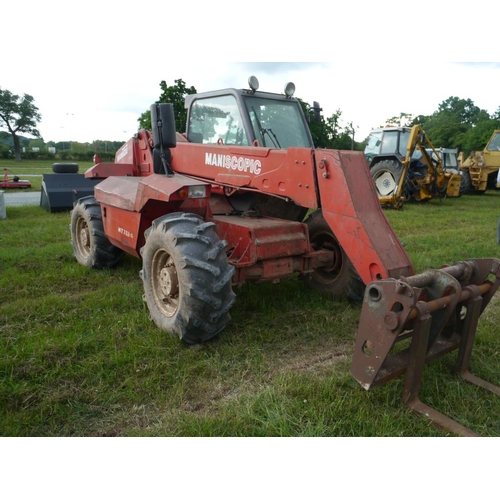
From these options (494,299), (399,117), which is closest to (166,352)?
(494,299)

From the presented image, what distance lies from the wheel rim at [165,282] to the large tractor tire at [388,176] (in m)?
10.4

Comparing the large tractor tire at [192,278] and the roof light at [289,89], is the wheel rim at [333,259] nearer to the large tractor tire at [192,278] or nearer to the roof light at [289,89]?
the large tractor tire at [192,278]

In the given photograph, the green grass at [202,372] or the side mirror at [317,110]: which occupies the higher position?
the side mirror at [317,110]

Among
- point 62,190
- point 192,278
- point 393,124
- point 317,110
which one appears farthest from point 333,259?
point 393,124

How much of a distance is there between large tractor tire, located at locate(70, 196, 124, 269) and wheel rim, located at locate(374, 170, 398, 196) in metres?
9.83

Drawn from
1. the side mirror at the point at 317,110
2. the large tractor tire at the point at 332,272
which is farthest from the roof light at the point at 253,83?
the large tractor tire at the point at 332,272

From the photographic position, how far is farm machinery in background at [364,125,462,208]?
13.4 m

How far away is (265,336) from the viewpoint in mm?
4012

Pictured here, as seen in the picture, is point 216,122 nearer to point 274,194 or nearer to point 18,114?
point 274,194

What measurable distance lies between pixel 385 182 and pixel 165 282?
37.1 ft

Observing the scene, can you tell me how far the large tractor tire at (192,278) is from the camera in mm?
3525

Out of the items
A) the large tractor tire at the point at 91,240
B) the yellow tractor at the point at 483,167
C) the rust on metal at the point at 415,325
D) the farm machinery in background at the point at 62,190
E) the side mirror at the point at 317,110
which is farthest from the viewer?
the yellow tractor at the point at 483,167

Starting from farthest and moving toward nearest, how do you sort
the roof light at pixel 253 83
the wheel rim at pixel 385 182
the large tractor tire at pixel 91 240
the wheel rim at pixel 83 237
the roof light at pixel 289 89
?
the wheel rim at pixel 385 182 → the wheel rim at pixel 83 237 → the large tractor tire at pixel 91 240 → the roof light at pixel 289 89 → the roof light at pixel 253 83

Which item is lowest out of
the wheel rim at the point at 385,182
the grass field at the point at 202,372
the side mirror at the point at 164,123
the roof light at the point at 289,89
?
the grass field at the point at 202,372
